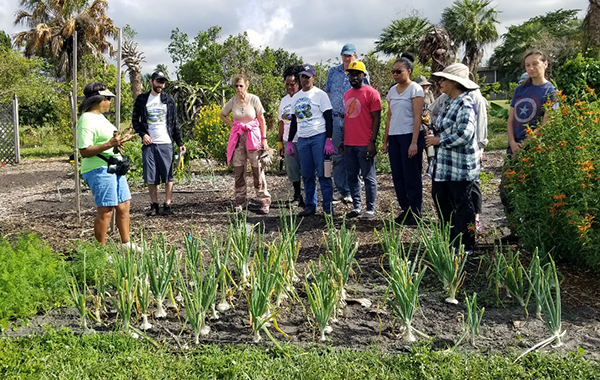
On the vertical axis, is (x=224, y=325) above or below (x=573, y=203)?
below

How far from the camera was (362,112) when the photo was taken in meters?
5.94

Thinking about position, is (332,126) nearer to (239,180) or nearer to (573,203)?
(239,180)

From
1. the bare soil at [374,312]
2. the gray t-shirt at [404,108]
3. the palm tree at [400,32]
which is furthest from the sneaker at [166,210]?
the palm tree at [400,32]

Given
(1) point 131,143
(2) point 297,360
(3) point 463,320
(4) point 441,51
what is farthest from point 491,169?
(2) point 297,360

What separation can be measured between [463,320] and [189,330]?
5.11 feet

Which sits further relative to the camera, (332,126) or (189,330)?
(332,126)

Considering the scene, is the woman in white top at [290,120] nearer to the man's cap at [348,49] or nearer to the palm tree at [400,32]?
the man's cap at [348,49]

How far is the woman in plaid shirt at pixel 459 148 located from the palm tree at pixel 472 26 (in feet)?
133

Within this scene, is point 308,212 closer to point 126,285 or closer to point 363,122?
point 363,122

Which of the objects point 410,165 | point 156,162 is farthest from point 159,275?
point 156,162

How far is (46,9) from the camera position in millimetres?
33438

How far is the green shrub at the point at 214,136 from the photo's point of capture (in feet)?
37.5

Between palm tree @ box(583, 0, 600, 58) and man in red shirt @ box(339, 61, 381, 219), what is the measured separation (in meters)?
11.7

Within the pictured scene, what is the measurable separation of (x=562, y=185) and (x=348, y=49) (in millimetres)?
3206
